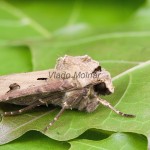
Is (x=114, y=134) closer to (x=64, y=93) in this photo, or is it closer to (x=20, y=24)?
(x=64, y=93)

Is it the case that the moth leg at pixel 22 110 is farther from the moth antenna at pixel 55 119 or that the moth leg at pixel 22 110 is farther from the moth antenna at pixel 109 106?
the moth antenna at pixel 109 106

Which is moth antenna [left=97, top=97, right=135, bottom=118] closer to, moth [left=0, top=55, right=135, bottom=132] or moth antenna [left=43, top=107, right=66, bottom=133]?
moth [left=0, top=55, right=135, bottom=132]

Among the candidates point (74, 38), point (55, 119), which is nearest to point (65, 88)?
point (55, 119)

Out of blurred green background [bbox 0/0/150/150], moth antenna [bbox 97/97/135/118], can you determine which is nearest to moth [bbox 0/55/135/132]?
moth antenna [bbox 97/97/135/118]

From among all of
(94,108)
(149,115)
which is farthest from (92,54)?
(149,115)

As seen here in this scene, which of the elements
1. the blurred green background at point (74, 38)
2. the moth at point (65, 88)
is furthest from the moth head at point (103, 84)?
the blurred green background at point (74, 38)
